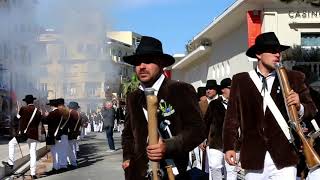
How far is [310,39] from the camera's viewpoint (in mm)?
19688

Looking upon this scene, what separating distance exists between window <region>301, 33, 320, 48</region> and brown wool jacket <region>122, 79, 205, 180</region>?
15692 mm

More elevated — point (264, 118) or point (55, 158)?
point (264, 118)

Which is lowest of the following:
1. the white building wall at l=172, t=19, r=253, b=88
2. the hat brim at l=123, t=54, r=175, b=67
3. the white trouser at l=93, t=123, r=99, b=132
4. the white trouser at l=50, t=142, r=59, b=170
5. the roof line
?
the white trouser at l=93, t=123, r=99, b=132

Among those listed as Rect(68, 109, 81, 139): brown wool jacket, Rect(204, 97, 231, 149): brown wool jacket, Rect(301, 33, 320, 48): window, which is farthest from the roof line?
Rect(204, 97, 231, 149): brown wool jacket

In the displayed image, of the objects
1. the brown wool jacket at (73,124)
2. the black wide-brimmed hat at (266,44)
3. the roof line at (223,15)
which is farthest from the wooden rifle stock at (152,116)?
the roof line at (223,15)

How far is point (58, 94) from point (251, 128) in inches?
Answer: 1362

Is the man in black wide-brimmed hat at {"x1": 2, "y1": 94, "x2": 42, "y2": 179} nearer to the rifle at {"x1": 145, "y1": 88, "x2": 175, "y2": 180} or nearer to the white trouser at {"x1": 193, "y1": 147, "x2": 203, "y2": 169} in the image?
the white trouser at {"x1": 193, "y1": 147, "x2": 203, "y2": 169}

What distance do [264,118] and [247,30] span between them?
16.0m

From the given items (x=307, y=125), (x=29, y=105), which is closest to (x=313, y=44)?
(x=29, y=105)

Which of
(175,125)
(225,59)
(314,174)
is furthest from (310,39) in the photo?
(175,125)

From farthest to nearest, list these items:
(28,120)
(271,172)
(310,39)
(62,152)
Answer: (310,39), (62,152), (28,120), (271,172)

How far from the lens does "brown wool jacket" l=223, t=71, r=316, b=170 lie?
501 centimetres

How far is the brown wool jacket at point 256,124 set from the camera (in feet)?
16.4

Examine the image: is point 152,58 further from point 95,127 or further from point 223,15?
point 95,127
